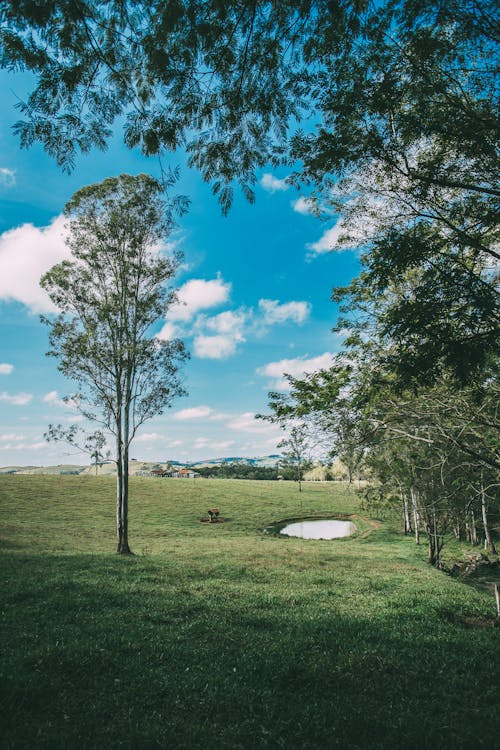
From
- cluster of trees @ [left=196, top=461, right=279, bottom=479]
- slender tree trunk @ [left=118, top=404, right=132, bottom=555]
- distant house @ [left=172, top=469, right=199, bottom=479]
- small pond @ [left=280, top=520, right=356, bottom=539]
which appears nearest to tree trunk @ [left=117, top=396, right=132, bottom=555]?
slender tree trunk @ [left=118, top=404, right=132, bottom=555]

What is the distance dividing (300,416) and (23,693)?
8433 mm

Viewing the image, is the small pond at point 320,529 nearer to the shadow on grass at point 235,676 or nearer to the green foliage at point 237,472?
the shadow on grass at point 235,676

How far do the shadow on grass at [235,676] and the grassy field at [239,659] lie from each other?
0.09 feet

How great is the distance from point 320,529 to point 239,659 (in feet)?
132

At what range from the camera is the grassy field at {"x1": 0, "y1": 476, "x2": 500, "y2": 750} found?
15.2ft

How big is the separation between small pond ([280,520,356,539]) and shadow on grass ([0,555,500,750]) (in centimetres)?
2997

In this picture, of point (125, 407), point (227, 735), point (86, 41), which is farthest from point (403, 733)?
point (125, 407)

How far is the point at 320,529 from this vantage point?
43.7 metres

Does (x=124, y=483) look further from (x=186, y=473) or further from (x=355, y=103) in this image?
(x=186, y=473)

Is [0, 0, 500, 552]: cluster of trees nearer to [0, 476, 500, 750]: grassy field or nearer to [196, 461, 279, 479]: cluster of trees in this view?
[0, 476, 500, 750]: grassy field

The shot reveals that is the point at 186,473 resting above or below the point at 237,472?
above

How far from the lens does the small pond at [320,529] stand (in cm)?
3894

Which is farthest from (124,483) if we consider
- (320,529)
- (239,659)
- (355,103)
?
(320,529)

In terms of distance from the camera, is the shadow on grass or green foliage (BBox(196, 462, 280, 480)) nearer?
the shadow on grass
